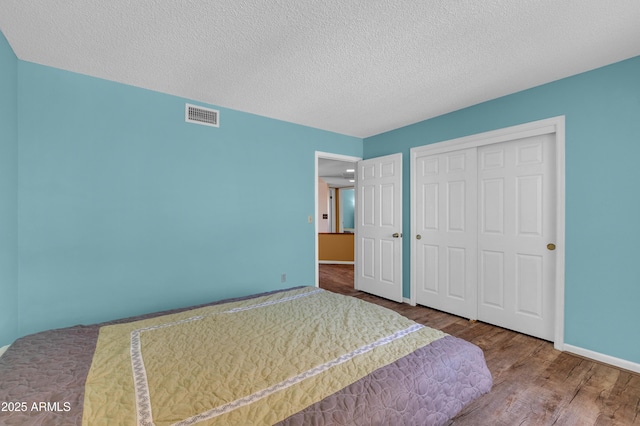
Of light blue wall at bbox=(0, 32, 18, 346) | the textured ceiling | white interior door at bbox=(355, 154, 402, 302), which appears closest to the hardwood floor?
white interior door at bbox=(355, 154, 402, 302)

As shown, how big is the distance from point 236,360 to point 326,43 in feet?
6.60

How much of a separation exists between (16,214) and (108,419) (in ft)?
6.72

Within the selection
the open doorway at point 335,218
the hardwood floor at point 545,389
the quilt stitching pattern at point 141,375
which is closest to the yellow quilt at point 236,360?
the quilt stitching pattern at point 141,375

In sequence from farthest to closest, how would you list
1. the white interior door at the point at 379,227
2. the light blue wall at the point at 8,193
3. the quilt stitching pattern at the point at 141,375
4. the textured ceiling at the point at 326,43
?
the white interior door at the point at 379,227 → the light blue wall at the point at 8,193 → the textured ceiling at the point at 326,43 → the quilt stitching pattern at the point at 141,375

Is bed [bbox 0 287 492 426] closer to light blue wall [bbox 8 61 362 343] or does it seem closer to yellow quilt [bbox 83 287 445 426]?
yellow quilt [bbox 83 287 445 426]

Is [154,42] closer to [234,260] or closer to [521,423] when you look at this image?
[234,260]

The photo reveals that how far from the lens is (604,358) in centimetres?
219

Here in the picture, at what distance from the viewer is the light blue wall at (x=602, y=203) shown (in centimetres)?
208

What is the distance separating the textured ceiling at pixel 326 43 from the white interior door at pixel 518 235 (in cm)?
70

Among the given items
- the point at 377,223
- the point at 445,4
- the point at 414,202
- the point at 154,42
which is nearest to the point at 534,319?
the point at 414,202

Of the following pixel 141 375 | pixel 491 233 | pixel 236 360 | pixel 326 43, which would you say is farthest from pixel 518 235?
pixel 141 375

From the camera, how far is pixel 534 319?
2.64m

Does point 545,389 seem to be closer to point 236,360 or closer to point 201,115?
point 236,360

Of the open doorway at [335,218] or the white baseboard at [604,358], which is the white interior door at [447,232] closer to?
the white baseboard at [604,358]
